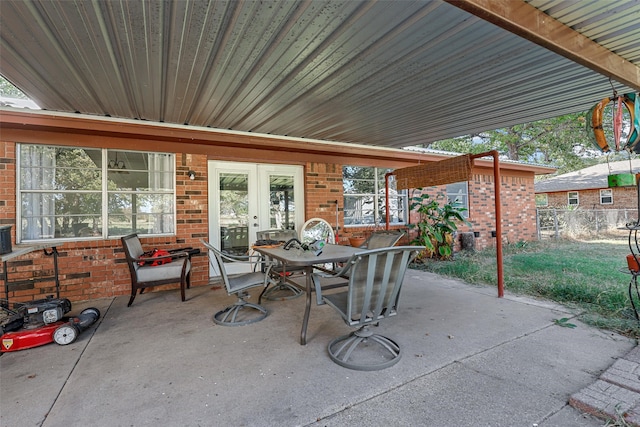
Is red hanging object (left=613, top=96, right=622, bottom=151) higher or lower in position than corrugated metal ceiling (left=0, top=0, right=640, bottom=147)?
lower

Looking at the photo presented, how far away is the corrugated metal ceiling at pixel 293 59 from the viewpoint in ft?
6.89

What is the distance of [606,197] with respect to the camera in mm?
15695

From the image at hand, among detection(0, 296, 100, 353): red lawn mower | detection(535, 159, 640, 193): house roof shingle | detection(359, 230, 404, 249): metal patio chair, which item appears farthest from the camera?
detection(535, 159, 640, 193): house roof shingle

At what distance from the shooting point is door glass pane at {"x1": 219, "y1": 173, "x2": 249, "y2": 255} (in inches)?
207

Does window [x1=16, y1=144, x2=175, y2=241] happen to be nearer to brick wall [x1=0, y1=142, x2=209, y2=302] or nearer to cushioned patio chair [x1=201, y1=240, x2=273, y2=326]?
brick wall [x1=0, y1=142, x2=209, y2=302]

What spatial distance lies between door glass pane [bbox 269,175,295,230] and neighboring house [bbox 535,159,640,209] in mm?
16601

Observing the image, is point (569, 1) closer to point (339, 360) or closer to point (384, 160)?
point (339, 360)

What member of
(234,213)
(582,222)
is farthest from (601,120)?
(582,222)

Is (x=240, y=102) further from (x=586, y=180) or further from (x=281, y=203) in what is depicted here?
(x=586, y=180)

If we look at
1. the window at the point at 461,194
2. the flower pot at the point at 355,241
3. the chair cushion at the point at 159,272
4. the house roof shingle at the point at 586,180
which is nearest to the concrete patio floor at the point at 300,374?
the chair cushion at the point at 159,272

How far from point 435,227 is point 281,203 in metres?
3.52

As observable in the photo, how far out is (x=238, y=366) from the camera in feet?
7.53

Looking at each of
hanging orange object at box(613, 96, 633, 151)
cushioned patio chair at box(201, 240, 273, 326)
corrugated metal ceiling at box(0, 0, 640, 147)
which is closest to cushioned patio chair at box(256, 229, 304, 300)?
cushioned patio chair at box(201, 240, 273, 326)

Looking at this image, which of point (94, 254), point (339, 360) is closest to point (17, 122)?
point (94, 254)
